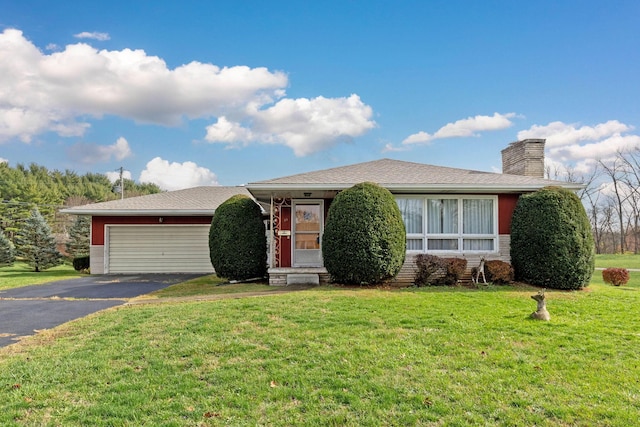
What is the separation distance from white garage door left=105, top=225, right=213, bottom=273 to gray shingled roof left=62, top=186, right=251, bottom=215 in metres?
0.80

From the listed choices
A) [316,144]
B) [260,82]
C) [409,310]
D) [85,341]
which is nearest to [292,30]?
[260,82]

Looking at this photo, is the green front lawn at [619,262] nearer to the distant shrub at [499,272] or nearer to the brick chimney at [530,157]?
the brick chimney at [530,157]

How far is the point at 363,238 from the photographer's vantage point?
32.4 ft

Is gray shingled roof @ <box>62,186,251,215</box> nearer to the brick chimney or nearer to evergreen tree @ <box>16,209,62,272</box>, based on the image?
evergreen tree @ <box>16,209,62,272</box>

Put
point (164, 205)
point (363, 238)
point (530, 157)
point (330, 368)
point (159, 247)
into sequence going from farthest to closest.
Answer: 1. point (164, 205)
2. point (159, 247)
3. point (530, 157)
4. point (363, 238)
5. point (330, 368)

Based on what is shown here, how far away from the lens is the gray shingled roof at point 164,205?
53.9 ft

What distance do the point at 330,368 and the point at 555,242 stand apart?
26.5ft

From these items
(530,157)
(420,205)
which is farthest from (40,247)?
(530,157)

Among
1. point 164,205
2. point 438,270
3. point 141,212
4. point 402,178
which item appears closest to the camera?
point 438,270

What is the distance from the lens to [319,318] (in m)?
→ 6.49

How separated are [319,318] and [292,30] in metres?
10.4

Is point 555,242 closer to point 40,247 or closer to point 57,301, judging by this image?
point 57,301

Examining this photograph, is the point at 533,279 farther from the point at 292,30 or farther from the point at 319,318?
the point at 292,30

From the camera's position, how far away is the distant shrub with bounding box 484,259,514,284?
1045 cm
